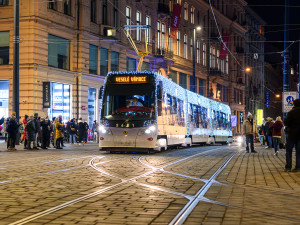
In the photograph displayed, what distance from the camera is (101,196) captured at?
316 inches

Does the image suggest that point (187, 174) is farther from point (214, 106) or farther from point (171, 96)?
point (214, 106)

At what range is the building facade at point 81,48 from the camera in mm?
31641

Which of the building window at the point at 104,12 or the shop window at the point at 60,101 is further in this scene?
the building window at the point at 104,12

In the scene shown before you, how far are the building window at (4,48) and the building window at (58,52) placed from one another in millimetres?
2526

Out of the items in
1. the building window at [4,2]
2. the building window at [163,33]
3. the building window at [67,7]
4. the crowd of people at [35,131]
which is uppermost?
the building window at [163,33]

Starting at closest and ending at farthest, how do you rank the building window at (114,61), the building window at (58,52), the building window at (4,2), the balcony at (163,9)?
the building window at (4,2)
the building window at (58,52)
the building window at (114,61)
the balcony at (163,9)

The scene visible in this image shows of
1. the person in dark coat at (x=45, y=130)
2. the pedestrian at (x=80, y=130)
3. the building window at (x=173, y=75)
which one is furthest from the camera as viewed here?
the building window at (x=173, y=75)

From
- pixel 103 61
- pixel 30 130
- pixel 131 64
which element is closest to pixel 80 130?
pixel 30 130

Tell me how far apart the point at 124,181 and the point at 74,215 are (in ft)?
12.5

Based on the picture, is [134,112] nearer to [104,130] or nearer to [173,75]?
[104,130]

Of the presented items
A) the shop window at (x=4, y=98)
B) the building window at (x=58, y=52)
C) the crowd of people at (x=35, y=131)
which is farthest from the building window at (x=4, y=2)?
the crowd of people at (x=35, y=131)

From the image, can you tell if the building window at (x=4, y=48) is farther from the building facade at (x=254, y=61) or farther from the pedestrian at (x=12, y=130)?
the building facade at (x=254, y=61)

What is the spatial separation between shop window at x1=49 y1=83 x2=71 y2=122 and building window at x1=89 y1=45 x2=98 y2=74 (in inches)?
123

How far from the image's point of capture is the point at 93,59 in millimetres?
37844
